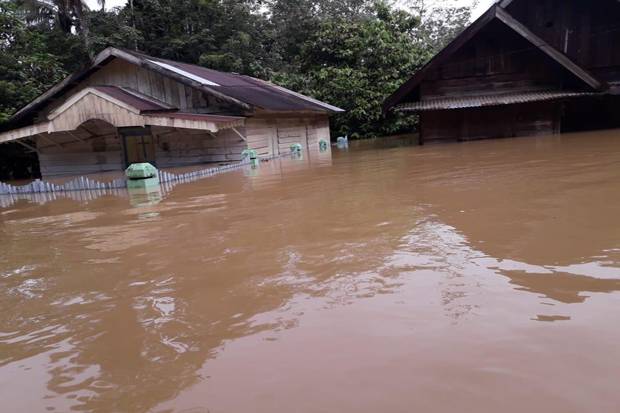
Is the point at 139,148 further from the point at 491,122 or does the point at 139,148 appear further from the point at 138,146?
the point at 491,122

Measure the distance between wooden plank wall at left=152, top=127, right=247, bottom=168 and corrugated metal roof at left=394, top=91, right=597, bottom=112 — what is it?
6.19m

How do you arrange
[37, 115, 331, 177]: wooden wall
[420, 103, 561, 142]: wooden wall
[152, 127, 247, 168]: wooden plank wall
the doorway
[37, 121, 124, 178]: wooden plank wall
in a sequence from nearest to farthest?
[152, 127, 247, 168]: wooden plank wall < [37, 115, 331, 177]: wooden wall < [420, 103, 561, 142]: wooden wall < the doorway < [37, 121, 124, 178]: wooden plank wall

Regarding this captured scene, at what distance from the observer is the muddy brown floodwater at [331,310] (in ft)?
7.12

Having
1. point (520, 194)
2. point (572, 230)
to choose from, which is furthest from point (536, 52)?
point (572, 230)

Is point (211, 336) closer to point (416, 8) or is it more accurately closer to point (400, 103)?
point (400, 103)

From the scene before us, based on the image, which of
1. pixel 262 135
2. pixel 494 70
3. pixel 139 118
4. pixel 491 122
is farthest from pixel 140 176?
pixel 494 70

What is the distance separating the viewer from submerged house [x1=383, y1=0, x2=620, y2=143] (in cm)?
1731

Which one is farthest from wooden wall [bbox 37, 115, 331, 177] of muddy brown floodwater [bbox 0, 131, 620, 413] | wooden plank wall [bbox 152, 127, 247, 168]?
muddy brown floodwater [bbox 0, 131, 620, 413]

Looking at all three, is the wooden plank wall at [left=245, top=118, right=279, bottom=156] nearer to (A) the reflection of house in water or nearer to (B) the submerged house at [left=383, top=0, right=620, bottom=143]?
(B) the submerged house at [left=383, top=0, right=620, bottom=143]

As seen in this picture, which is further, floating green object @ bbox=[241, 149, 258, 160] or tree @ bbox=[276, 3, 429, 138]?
tree @ bbox=[276, 3, 429, 138]

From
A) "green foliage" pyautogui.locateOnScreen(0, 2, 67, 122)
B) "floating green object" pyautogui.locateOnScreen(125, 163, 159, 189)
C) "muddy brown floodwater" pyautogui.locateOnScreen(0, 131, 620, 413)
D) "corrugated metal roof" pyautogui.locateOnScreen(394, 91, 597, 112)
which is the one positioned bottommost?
"muddy brown floodwater" pyautogui.locateOnScreen(0, 131, 620, 413)

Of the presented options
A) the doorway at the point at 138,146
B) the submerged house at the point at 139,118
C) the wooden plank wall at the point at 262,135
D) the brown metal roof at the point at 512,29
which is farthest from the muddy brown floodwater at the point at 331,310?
the doorway at the point at 138,146

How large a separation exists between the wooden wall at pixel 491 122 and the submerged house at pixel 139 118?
17.1 ft

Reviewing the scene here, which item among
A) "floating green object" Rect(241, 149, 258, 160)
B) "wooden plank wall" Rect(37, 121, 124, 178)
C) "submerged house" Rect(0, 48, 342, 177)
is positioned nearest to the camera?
"submerged house" Rect(0, 48, 342, 177)
